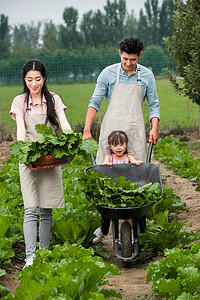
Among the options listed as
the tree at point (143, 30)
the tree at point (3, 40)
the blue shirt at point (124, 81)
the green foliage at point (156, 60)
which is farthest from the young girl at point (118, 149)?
the tree at point (143, 30)

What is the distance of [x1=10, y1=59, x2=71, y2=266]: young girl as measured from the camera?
389cm

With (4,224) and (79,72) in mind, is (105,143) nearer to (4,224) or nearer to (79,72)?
(4,224)

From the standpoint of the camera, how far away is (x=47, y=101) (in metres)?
4.00

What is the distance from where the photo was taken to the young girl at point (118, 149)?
15.1ft

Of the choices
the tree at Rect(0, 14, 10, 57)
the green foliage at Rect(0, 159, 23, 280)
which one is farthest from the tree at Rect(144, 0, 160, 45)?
the green foliage at Rect(0, 159, 23, 280)

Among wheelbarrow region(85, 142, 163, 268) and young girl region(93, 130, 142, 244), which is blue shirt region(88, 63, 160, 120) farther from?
wheelbarrow region(85, 142, 163, 268)

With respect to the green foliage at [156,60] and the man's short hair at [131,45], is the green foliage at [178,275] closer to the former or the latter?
the man's short hair at [131,45]

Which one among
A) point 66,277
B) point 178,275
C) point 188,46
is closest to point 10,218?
point 66,277

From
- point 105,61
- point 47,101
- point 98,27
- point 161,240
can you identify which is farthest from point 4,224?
point 98,27

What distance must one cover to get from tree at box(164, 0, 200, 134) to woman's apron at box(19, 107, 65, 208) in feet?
23.3

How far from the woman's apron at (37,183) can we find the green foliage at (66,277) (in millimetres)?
709

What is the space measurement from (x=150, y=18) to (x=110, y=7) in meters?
6.53

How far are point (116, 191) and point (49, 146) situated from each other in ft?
2.47

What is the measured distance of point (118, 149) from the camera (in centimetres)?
463
